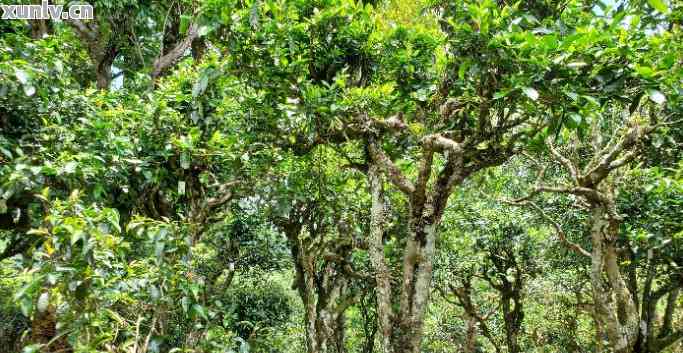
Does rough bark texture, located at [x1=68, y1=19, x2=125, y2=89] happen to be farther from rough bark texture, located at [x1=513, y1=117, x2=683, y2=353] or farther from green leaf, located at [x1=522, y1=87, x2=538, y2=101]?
green leaf, located at [x1=522, y1=87, x2=538, y2=101]

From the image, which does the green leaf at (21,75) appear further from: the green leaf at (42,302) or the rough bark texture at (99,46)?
the rough bark texture at (99,46)

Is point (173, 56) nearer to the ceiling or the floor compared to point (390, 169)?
nearer to the ceiling

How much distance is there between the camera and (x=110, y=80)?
867 centimetres

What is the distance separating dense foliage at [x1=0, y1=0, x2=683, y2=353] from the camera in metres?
3.24

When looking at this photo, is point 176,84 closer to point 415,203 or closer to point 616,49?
point 415,203

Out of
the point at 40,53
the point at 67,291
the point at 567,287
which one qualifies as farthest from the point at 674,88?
the point at 567,287

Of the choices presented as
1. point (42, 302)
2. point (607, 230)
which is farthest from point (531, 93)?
point (607, 230)

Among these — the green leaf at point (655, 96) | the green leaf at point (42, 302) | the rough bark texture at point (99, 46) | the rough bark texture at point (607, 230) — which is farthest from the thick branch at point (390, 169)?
the rough bark texture at point (99, 46)

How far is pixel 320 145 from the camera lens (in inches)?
210

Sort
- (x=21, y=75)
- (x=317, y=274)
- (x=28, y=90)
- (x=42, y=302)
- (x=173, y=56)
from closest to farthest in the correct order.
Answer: (x=42, y=302) < (x=21, y=75) < (x=28, y=90) < (x=173, y=56) < (x=317, y=274)

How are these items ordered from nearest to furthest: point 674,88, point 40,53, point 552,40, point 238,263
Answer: point 552,40
point 674,88
point 40,53
point 238,263

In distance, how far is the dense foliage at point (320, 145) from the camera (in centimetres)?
324

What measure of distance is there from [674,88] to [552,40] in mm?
1150

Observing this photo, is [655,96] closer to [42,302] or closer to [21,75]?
[42,302]
